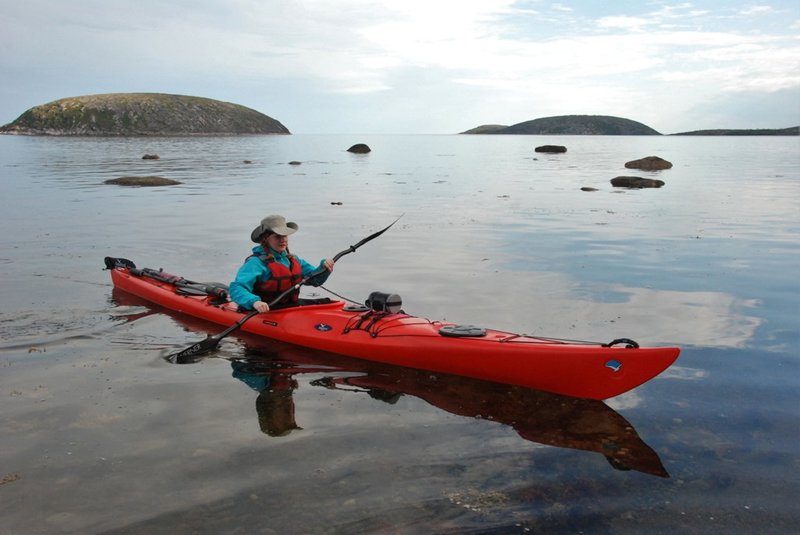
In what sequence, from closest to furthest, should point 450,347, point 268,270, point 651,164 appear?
point 450,347
point 268,270
point 651,164

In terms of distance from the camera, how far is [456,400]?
6.58 m

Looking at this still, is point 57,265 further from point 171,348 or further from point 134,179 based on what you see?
point 134,179

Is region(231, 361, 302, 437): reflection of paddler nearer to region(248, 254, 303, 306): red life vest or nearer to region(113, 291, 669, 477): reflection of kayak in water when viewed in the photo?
region(113, 291, 669, 477): reflection of kayak in water

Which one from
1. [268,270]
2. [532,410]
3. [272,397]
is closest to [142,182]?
[268,270]

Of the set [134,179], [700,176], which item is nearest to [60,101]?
[134,179]

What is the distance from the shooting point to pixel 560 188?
93.5ft

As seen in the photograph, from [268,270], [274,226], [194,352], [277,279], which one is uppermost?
[274,226]

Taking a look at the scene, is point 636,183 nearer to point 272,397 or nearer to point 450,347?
point 450,347

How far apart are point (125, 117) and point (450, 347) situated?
6316 inches

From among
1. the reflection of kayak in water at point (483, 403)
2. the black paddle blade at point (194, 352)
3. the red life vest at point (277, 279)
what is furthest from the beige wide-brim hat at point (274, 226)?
the reflection of kayak in water at point (483, 403)

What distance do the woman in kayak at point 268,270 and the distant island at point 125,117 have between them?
14243 cm

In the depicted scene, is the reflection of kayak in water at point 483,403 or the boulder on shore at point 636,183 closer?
the reflection of kayak in water at point 483,403

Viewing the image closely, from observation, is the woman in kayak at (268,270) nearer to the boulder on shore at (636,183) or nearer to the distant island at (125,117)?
the boulder on shore at (636,183)

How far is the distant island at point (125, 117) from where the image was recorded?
143m
